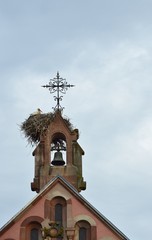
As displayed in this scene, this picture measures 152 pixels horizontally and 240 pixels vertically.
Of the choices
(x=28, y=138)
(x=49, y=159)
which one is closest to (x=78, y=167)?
(x=49, y=159)

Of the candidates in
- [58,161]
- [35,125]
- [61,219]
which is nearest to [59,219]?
[61,219]

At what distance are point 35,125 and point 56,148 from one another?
1402 millimetres

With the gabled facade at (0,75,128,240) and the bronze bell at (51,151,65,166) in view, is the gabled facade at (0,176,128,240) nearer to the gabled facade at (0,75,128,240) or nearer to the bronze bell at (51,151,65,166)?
the gabled facade at (0,75,128,240)

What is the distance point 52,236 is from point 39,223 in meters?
0.89

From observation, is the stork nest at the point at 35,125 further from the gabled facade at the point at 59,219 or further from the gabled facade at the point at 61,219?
the gabled facade at the point at 61,219

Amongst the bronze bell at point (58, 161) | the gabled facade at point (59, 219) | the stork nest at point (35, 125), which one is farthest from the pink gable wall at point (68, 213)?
the stork nest at point (35, 125)

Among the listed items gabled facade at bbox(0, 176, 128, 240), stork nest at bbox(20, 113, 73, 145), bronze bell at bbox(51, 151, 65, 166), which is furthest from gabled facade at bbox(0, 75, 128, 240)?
stork nest at bbox(20, 113, 73, 145)

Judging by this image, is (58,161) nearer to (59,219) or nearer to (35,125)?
(35,125)


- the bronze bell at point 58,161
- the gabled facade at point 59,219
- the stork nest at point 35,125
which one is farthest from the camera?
the stork nest at point 35,125

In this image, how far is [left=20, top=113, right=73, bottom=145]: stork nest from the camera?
1282 inches

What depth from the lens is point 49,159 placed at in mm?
31031

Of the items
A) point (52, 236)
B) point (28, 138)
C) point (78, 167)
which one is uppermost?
point (28, 138)

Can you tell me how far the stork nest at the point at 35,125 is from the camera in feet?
107

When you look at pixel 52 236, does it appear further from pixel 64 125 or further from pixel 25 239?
pixel 64 125
